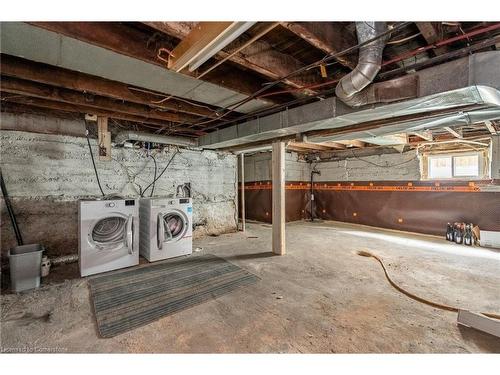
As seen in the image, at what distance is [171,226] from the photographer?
3539 millimetres

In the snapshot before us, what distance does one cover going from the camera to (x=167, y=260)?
10.9 ft

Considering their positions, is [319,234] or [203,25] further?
Answer: [319,234]

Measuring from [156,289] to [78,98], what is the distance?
2.33 meters

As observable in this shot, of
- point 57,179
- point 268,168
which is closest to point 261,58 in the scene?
point 57,179

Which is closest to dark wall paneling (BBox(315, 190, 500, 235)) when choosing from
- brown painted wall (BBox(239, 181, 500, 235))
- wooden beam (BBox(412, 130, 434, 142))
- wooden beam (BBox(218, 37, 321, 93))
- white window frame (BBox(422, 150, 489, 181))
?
brown painted wall (BBox(239, 181, 500, 235))

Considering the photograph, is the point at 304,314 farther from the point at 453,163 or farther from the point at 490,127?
the point at 453,163

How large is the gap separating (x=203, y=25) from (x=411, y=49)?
63.9 inches

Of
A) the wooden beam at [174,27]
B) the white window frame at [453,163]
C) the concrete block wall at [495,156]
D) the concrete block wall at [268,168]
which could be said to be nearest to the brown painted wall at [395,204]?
the white window frame at [453,163]

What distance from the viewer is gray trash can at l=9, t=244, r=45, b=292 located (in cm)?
235

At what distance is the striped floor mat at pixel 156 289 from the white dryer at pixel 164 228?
26 cm

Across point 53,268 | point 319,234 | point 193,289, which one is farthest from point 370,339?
point 53,268

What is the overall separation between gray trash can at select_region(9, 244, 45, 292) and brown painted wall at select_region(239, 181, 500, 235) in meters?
5.08

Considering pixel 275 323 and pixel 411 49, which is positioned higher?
pixel 411 49

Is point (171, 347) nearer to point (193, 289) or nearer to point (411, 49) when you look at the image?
point (193, 289)
